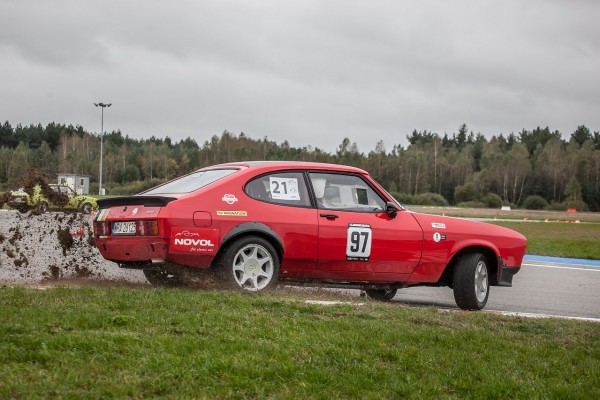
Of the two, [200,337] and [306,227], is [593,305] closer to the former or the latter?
[306,227]

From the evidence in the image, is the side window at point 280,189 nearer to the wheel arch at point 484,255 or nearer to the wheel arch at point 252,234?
the wheel arch at point 252,234

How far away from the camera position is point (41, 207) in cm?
1002

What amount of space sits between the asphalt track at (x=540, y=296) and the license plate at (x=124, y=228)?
3.85 metres

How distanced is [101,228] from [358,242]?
9.07 feet

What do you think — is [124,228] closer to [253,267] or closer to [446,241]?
[253,267]

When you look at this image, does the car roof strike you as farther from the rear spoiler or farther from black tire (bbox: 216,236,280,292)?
the rear spoiler

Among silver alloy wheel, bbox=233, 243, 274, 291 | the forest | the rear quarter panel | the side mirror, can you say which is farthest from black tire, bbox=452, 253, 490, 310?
the forest

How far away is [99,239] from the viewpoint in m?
8.11

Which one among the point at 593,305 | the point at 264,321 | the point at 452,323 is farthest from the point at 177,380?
the point at 593,305

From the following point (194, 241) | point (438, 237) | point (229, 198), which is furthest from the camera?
point (438, 237)

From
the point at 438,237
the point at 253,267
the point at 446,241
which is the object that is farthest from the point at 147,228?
the point at 446,241

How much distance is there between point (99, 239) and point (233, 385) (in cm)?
429

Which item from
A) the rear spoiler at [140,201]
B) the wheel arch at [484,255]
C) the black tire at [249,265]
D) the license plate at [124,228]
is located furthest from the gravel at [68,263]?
the wheel arch at [484,255]

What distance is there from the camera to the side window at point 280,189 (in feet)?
27.0
